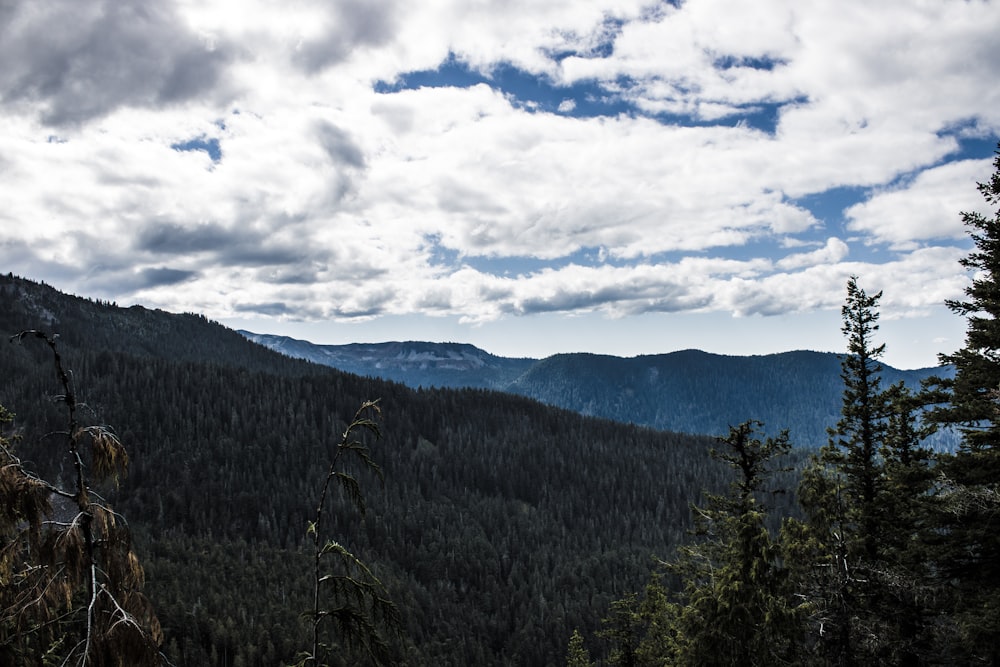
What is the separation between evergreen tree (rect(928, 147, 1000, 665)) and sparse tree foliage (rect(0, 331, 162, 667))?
19169 mm

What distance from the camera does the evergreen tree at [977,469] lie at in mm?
17062

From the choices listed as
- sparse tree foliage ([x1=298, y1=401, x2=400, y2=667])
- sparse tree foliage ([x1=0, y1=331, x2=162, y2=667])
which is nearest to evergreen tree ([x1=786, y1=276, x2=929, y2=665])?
sparse tree foliage ([x1=298, y1=401, x2=400, y2=667])

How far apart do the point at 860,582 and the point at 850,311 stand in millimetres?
11245

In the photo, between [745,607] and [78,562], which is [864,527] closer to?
[745,607]

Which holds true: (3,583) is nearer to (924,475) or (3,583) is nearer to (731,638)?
(731,638)

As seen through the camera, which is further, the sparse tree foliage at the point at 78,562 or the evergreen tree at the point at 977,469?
the evergreen tree at the point at 977,469

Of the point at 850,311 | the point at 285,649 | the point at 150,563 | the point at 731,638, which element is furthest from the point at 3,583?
the point at 150,563

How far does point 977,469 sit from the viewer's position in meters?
18.4

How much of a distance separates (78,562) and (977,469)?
22535mm

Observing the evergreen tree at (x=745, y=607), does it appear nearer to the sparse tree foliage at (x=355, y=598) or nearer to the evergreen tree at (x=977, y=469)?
the evergreen tree at (x=977, y=469)

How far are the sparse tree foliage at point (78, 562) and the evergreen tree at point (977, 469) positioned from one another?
19.2m

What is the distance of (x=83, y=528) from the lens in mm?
8156

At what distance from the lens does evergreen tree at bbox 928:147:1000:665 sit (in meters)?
17.1

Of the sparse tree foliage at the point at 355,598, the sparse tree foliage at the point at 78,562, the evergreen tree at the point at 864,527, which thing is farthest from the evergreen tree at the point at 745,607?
the sparse tree foliage at the point at 78,562
